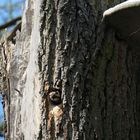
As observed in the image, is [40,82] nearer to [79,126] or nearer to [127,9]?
[79,126]

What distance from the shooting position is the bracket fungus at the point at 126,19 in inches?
48.8

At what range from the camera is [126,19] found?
130 cm

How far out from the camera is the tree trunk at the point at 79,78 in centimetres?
122

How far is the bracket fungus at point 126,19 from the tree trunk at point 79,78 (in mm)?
20

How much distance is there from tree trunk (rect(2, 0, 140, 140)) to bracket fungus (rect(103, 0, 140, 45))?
0.06 feet

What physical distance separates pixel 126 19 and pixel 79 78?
22cm

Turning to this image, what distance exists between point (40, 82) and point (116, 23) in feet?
0.92

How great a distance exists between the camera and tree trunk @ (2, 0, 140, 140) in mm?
1222

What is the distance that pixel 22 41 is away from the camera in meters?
1.62

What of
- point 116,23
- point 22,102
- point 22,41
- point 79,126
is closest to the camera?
point 79,126

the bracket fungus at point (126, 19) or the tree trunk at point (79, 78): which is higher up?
the bracket fungus at point (126, 19)

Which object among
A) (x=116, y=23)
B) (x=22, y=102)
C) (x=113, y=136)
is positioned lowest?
(x=113, y=136)

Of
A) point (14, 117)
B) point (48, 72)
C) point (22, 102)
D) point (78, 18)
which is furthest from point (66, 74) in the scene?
point (14, 117)

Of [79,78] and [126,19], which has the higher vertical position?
[126,19]
